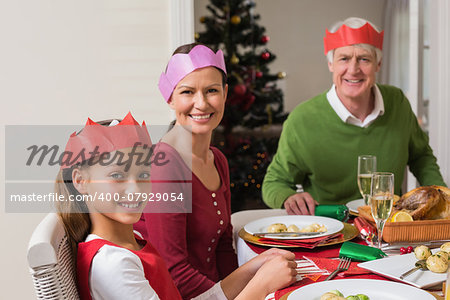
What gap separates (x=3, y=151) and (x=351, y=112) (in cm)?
162

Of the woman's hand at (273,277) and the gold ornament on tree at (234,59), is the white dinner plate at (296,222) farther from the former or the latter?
the gold ornament on tree at (234,59)

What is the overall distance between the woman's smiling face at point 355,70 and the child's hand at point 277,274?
116cm

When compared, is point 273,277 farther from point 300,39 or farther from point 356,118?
point 300,39

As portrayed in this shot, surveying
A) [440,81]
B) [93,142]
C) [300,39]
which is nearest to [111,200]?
[93,142]

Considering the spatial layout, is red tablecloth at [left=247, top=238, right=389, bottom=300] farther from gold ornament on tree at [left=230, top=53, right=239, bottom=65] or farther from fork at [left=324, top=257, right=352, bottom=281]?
gold ornament on tree at [left=230, top=53, right=239, bottom=65]

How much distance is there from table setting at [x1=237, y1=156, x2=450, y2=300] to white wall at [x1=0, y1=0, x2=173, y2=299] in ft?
3.80

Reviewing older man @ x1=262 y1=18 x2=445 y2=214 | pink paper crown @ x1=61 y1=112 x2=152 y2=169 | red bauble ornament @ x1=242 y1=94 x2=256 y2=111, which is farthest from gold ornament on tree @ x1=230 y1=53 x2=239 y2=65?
pink paper crown @ x1=61 y1=112 x2=152 y2=169

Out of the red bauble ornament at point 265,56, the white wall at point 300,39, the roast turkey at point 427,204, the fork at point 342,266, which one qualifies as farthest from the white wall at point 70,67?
the white wall at point 300,39

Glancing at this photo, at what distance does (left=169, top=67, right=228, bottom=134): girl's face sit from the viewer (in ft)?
5.33

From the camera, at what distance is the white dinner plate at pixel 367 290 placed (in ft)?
3.31

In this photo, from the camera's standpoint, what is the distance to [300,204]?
1.91m

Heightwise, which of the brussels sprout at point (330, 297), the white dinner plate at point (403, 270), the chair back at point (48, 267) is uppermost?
the chair back at point (48, 267)

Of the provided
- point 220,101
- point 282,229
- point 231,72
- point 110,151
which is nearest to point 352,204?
point 282,229

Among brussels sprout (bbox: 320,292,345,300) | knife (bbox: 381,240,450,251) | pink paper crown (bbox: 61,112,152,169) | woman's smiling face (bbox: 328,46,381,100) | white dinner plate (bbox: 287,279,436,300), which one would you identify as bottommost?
knife (bbox: 381,240,450,251)
